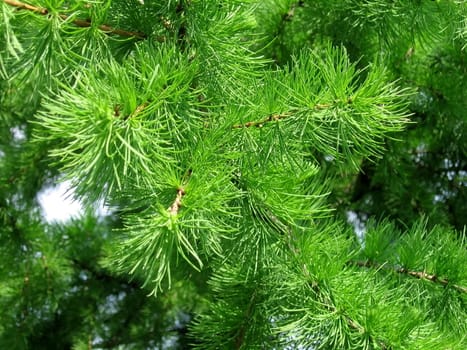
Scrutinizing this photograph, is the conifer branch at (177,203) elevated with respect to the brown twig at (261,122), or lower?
lower

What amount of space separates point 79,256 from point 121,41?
2.96 ft

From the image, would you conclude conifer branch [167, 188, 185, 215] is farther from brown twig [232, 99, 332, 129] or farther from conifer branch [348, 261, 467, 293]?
conifer branch [348, 261, 467, 293]

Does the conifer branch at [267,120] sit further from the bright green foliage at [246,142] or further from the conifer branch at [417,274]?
the conifer branch at [417,274]

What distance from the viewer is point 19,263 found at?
4.33ft

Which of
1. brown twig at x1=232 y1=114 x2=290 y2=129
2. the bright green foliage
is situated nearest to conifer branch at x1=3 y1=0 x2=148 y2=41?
the bright green foliage

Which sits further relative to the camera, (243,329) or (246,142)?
(243,329)

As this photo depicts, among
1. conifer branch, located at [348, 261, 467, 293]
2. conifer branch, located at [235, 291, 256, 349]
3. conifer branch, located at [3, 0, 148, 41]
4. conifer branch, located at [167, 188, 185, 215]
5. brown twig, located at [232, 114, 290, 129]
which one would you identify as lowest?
conifer branch, located at [235, 291, 256, 349]

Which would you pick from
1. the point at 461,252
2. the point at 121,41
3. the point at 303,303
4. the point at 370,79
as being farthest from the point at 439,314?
the point at 121,41

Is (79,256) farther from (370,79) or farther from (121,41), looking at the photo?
(370,79)

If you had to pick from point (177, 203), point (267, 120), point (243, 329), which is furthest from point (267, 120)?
point (243, 329)

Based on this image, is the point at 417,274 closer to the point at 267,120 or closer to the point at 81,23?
the point at 267,120

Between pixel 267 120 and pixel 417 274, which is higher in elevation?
pixel 267 120

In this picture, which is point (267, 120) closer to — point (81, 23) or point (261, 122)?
point (261, 122)

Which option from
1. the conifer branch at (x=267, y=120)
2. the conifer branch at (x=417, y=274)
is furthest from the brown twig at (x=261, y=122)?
the conifer branch at (x=417, y=274)
